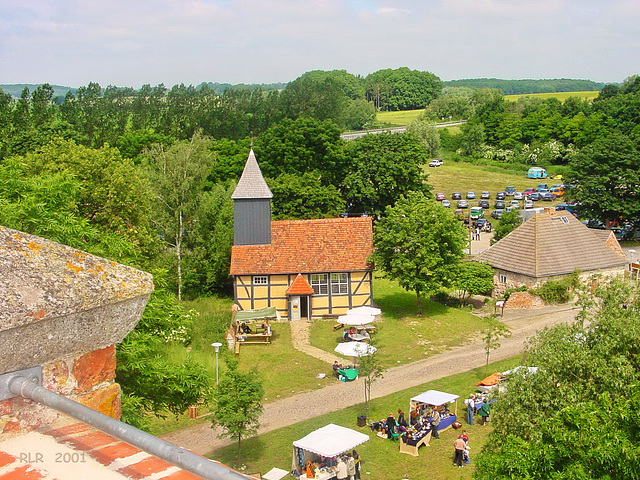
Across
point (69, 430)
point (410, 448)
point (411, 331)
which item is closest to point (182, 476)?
point (69, 430)

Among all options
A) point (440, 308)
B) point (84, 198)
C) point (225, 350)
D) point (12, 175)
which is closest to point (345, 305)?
point (440, 308)

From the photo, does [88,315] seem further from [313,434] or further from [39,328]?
[313,434]

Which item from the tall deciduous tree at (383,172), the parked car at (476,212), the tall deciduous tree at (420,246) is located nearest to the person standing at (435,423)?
the tall deciduous tree at (420,246)

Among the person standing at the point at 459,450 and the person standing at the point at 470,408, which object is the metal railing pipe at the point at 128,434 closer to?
the person standing at the point at 459,450

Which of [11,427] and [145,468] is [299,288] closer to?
[11,427]

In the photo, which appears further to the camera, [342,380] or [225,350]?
[225,350]

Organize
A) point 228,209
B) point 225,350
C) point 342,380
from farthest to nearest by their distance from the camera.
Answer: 1. point 228,209
2. point 225,350
3. point 342,380
